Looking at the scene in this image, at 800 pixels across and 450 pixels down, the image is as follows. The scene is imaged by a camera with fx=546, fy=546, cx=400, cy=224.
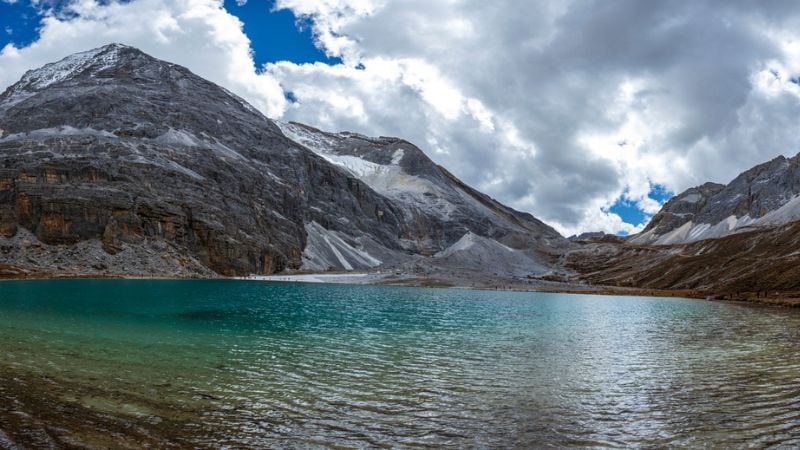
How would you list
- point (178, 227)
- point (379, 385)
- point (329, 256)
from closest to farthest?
point (379, 385) → point (178, 227) → point (329, 256)

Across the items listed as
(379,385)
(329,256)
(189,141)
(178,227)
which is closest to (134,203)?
(178,227)

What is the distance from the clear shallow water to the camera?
49.4ft

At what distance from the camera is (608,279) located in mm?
177250

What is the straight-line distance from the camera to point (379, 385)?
70.1ft

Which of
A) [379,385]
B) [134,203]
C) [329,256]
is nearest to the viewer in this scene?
[379,385]

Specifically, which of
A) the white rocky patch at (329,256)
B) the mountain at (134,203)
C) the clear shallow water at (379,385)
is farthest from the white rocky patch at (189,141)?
the clear shallow water at (379,385)

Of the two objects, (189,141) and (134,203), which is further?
(189,141)

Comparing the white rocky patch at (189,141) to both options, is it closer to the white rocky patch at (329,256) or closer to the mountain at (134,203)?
the mountain at (134,203)

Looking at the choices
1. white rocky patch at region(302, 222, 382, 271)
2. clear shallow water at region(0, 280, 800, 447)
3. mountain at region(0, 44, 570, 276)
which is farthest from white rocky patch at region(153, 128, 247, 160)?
clear shallow water at region(0, 280, 800, 447)

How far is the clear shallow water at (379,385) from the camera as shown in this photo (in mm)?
15047

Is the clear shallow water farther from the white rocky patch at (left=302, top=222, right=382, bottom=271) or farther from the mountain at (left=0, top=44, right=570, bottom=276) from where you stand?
the white rocky patch at (left=302, top=222, right=382, bottom=271)

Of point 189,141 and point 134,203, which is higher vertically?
point 189,141

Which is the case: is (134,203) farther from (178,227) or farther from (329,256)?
(329,256)

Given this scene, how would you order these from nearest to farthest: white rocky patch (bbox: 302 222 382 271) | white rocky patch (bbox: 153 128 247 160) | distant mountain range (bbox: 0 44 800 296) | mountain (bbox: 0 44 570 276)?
1. distant mountain range (bbox: 0 44 800 296)
2. mountain (bbox: 0 44 570 276)
3. white rocky patch (bbox: 302 222 382 271)
4. white rocky patch (bbox: 153 128 247 160)
